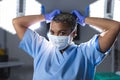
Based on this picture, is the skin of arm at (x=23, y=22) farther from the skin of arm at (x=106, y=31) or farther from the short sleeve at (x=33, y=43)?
the skin of arm at (x=106, y=31)

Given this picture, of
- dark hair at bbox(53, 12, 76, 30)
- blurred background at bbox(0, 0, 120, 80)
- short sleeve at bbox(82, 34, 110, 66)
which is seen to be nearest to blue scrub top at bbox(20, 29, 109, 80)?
short sleeve at bbox(82, 34, 110, 66)

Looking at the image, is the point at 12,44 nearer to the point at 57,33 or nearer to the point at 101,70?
the point at 101,70

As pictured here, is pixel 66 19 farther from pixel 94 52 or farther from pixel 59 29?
pixel 94 52

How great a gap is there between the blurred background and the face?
1693 mm

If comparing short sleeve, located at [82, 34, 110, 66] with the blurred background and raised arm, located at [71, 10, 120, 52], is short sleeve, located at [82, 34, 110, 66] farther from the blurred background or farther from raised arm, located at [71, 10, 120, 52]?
the blurred background

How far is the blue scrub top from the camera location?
3.32 ft

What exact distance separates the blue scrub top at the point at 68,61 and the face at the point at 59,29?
3.0 inches

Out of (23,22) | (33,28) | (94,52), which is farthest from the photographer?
(33,28)

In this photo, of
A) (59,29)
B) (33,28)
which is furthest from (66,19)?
(33,28)

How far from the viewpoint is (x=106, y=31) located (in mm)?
1033

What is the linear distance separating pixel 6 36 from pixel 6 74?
1.68ft

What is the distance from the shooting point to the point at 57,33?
3.48ft

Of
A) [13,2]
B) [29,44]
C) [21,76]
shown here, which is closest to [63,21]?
[29,44]

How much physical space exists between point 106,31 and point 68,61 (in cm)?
23
